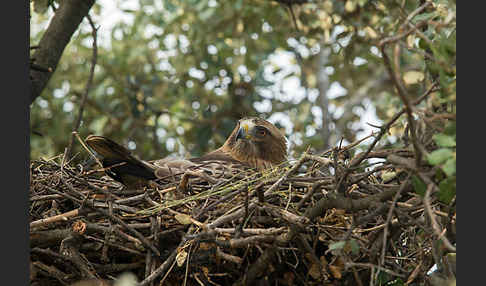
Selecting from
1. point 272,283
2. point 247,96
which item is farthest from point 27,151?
point 247,96

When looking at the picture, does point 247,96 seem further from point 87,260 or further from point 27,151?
point 27,151

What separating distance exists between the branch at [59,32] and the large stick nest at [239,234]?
1.44 meters

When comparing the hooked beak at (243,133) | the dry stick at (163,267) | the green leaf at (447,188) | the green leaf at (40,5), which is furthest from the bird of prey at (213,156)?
the green leaf at (447,188)

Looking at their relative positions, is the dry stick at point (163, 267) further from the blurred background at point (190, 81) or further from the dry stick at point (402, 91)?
the blurred background at point (190, 81)

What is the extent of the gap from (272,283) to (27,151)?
1.53 m

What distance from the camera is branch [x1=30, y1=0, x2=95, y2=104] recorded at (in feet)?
15.4

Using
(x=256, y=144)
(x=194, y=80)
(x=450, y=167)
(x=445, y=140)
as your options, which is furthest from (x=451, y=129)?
(x=194, y=80)

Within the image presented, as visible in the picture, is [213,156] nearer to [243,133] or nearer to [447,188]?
[243,133]

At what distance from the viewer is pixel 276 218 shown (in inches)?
125

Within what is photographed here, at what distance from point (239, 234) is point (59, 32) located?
2603 mm

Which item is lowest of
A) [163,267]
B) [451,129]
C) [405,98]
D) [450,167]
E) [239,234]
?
[163,267]

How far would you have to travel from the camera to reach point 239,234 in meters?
3.04

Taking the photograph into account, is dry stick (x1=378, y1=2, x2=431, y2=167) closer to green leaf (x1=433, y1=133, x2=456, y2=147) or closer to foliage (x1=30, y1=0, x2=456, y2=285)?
green leaf (x1=433, y1=133, x2=456, y2=147)

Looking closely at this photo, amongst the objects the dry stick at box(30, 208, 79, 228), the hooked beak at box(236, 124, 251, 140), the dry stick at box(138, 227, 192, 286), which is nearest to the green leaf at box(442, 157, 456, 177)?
the dry stick at box(138, 227, 192, 286)
